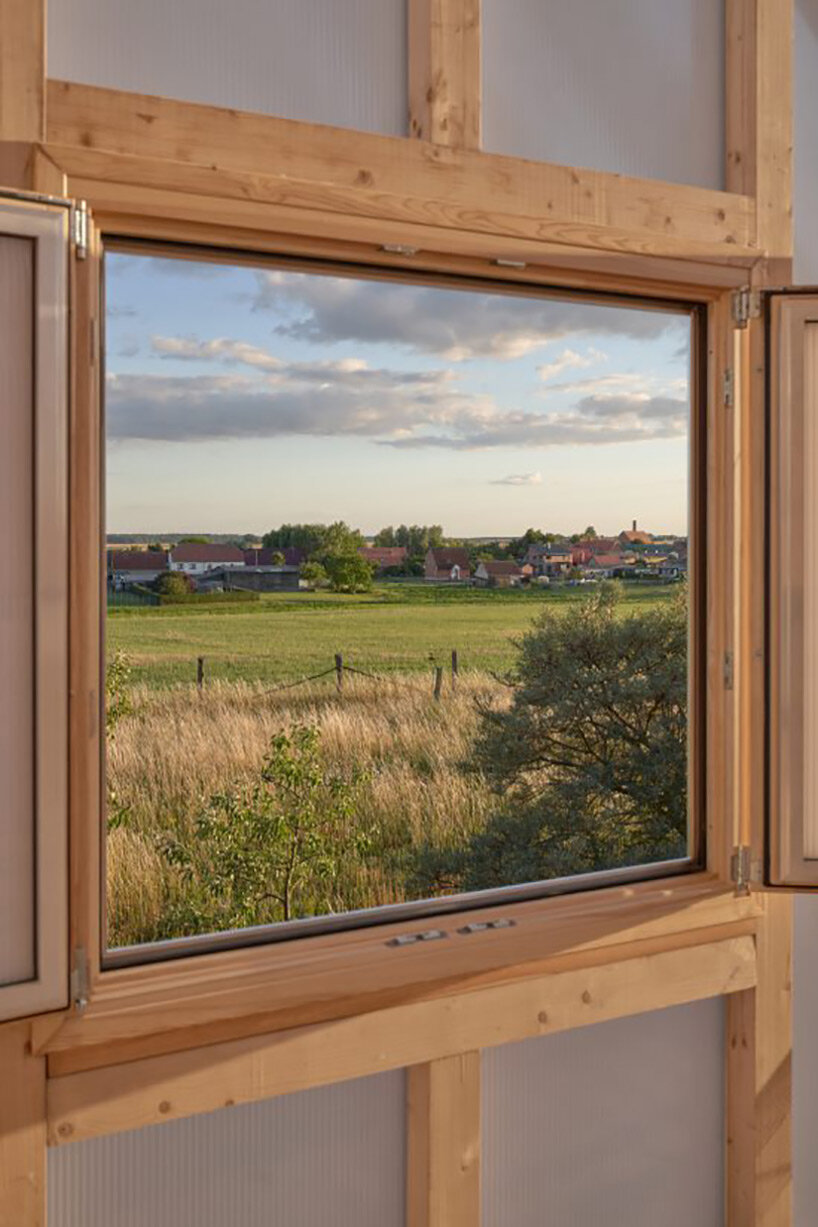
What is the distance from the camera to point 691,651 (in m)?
2.58

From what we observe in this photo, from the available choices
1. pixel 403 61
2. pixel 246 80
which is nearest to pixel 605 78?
pixel 403 61

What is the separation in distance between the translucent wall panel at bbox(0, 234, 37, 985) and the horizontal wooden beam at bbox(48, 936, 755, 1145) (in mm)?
330

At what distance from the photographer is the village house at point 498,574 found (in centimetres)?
247

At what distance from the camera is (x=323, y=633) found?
2.29 meters

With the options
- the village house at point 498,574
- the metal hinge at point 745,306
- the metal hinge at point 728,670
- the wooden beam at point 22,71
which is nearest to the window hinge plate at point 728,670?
the metal hinge at point 728,670

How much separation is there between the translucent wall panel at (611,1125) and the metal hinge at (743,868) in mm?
328

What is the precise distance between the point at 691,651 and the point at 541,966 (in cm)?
84

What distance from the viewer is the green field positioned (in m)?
2.13

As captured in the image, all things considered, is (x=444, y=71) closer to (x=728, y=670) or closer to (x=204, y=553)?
(x=204, y=553)

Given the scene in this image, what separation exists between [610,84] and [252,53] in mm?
839

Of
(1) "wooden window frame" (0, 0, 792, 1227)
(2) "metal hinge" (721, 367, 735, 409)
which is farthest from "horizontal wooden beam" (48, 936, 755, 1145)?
(2) "metal hinge" (721, 367, 735, 409)

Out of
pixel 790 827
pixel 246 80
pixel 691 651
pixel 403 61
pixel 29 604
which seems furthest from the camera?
pixel 691 651

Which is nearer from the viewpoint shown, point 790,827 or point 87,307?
point 87,307

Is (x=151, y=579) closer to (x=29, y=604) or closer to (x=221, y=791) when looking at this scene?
(x=29, y=604)
